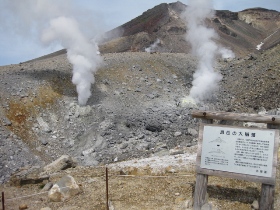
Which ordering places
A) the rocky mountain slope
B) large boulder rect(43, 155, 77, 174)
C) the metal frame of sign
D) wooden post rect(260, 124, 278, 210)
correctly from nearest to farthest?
the metal frame of sign < wooden post rect(260, 124, 278, 210) < large boulder rect(43, 155, 77, 174) < the rocky mountain slope

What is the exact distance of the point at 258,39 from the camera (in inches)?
2190

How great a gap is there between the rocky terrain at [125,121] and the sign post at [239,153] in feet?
2.49

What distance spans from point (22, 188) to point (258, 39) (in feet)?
182

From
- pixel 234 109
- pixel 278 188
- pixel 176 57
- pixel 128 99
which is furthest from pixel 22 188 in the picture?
pixel 176 57

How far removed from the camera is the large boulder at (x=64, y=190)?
625 cm

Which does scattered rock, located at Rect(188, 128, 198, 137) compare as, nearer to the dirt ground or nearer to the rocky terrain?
the rocky terrain

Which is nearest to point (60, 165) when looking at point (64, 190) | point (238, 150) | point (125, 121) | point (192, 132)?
point (64, 190)

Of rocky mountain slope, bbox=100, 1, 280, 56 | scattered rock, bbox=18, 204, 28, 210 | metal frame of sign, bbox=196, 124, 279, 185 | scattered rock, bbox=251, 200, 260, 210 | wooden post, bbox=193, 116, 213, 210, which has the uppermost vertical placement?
rocky mountain slope, bbox=100, 1, 280, 56

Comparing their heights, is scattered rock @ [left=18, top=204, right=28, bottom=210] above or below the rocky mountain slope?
below

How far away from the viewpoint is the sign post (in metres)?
4.79

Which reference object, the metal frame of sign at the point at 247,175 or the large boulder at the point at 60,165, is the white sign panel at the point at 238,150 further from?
the large boulder at the point at 60,165

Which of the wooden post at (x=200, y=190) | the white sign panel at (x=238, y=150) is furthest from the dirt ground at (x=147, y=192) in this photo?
the white sign panel at (x=238, y=150)

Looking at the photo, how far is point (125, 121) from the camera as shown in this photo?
13.4 m

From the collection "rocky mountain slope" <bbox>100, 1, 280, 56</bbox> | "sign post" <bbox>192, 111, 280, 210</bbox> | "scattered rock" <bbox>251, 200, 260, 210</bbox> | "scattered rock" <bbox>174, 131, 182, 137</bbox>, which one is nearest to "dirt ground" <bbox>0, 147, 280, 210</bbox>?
"scattered rock" <bbox>251, 200, 260, 210</bbox>
